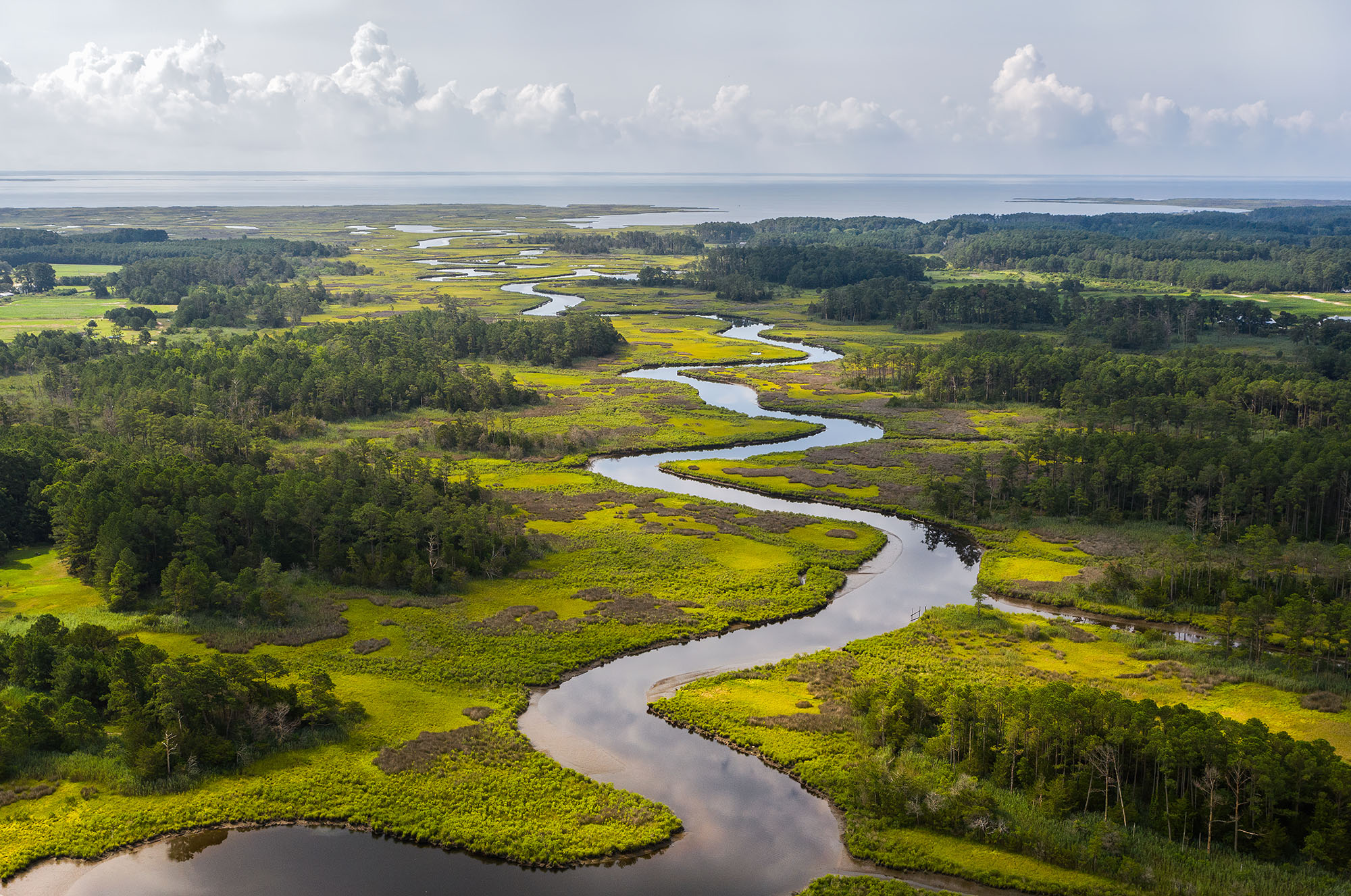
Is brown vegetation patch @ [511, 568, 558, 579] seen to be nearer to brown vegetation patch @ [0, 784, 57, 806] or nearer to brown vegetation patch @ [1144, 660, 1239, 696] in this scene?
brown vegetation patch @ [0, 784, 57, 806]

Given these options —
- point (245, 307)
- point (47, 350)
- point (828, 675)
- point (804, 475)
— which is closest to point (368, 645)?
point (828, 675)

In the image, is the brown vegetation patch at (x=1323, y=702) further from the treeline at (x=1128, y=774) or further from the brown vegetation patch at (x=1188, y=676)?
the treeline at (x=1128, y=774)

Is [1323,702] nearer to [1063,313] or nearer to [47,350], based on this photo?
[1063,313]

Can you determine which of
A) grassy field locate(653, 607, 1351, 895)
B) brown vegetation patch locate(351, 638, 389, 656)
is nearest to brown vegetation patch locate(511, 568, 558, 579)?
brown vegetation patch locate(351, 638, 389, 656)

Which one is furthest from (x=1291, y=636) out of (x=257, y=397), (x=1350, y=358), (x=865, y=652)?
(x=257, y=397)

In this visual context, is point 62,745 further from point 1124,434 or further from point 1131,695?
point 1124,434

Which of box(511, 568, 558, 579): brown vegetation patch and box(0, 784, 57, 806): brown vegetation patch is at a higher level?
box(511, 568, 558, 579): brown vegetation patch

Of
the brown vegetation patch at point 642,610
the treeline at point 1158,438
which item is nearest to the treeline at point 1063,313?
the treeline at point 1158,438
